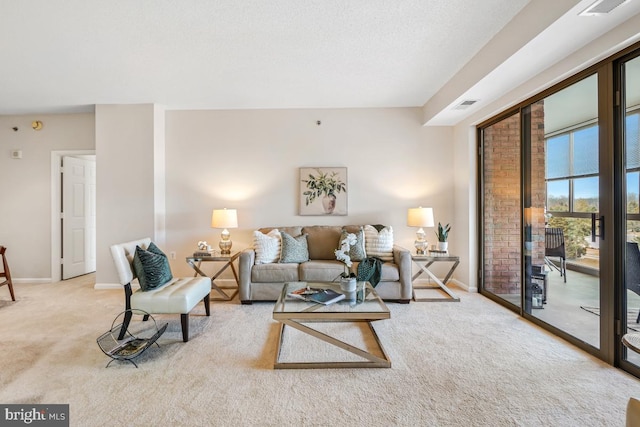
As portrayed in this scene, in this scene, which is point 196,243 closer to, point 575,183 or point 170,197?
point 170,197

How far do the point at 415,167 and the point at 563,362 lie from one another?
9.72ft

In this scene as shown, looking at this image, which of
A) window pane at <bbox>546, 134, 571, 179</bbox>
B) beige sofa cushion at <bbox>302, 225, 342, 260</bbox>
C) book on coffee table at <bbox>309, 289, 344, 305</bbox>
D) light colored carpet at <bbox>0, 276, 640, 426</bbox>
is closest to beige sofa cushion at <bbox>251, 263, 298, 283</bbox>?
beige sofa cushion at <bbox>302, 225, 342, 260</bbox>

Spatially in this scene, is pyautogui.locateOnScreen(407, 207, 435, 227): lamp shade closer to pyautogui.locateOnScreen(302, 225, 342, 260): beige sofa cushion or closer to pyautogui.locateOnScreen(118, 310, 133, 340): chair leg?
pyautogui.locateOnScreen(302, 225, 342, 260): beige sofa cushion

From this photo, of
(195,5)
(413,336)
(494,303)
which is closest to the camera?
(195,5)

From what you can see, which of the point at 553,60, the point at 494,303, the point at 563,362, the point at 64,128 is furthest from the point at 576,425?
the point at 64,128

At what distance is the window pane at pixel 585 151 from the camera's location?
2322 mm

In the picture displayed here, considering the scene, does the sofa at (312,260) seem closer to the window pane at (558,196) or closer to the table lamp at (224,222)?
the table lamp at (224,222)

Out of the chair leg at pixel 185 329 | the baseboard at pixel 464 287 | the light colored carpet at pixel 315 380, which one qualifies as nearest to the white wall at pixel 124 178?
the light colored carpet at pixel 315 380

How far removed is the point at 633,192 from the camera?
6.75 ft

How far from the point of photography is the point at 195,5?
7.22 ft

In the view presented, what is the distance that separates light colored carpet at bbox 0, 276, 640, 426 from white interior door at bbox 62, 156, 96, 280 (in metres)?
2.20

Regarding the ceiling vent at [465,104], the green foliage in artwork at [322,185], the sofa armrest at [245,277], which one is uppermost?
the ceiling vent at [465,104]

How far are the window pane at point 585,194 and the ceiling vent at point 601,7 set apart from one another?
3.84ft

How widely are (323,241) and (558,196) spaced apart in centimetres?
264
